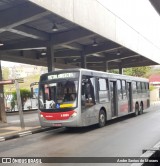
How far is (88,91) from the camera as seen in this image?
53.9 feet

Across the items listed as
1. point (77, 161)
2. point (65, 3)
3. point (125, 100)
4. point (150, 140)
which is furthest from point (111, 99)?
point (77, 161)

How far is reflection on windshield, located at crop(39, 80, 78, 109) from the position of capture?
1563 centimetres

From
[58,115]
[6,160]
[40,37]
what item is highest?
[40,37]

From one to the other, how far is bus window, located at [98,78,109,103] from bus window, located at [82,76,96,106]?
0.98 metres

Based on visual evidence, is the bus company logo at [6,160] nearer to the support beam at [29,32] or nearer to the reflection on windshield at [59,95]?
the reflection on windshield at [59,95]

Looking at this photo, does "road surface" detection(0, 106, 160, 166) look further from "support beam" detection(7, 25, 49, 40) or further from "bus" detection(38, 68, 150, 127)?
"support beam" detection(7, 25, 49, 40)

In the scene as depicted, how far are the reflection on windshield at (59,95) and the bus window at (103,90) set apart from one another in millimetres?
2454

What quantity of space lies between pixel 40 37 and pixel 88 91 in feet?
25.2

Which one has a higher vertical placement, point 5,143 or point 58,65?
point 58,65

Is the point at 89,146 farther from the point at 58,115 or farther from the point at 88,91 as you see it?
the point at 88,91

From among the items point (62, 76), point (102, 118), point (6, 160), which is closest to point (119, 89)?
point (102, 118)

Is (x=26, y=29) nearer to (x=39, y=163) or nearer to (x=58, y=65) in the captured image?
(x=39, y=163)

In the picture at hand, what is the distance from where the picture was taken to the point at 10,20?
666 inches

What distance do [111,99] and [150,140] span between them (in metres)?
7.31
